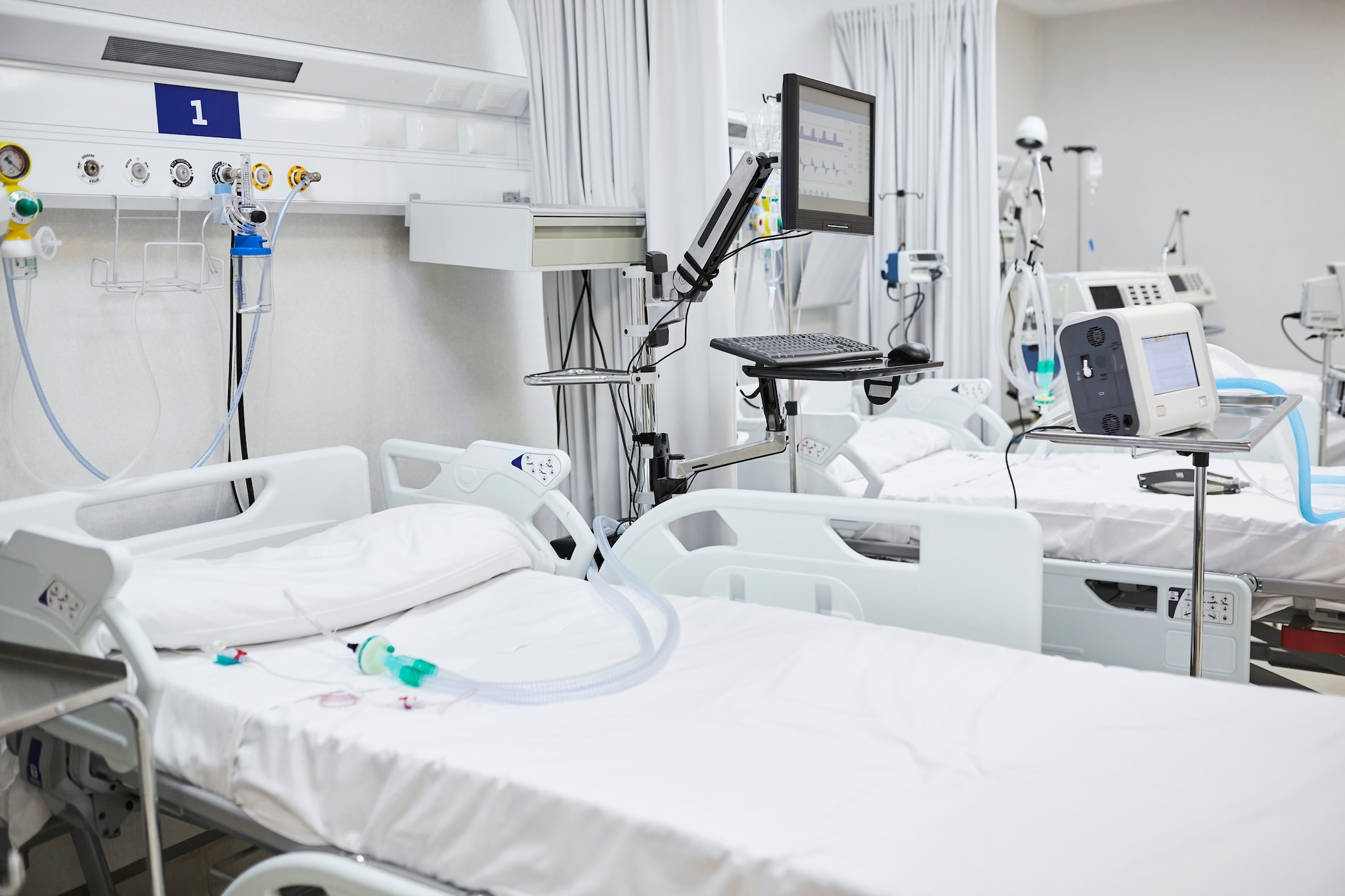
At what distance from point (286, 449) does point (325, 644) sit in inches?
31.8

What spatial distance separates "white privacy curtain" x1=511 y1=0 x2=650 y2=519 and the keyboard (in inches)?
19.6

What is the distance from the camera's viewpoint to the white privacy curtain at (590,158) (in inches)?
107

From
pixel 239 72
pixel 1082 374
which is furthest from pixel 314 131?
pixel 1082 374

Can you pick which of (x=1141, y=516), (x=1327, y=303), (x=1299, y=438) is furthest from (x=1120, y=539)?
(x=1327, y=303)

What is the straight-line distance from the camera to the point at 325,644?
181cm

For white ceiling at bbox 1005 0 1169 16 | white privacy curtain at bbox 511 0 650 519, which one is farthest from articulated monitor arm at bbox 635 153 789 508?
white ceiling at bbox 1005 0 1169 16

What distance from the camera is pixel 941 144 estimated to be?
4.25m

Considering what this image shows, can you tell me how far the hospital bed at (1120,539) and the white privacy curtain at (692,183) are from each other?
305 millimetres

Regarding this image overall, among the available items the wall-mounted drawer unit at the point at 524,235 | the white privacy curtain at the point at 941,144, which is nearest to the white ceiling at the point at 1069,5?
the white privacy curtain at the point at 941,144

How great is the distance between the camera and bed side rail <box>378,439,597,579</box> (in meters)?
2.20

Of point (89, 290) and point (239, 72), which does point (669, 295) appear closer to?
point (239, 72)

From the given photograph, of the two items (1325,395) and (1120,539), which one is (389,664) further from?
(1325,395)

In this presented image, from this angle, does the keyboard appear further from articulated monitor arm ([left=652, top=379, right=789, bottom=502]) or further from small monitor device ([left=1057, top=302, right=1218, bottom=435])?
small monitor device ([left=1057, top=302, right=1218, bottom=435])

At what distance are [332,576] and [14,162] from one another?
0.94 meters
